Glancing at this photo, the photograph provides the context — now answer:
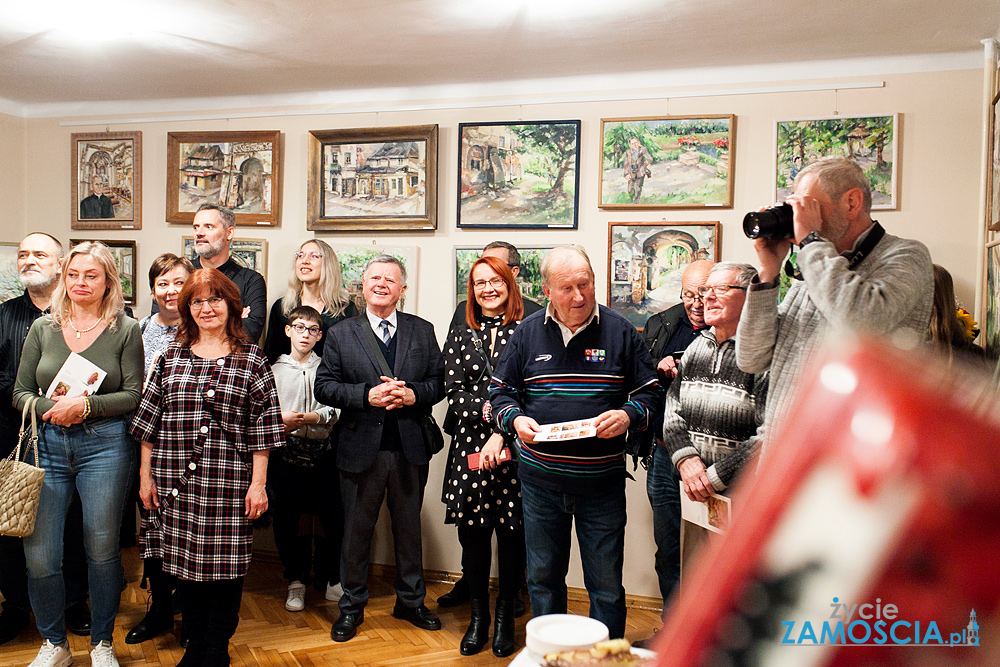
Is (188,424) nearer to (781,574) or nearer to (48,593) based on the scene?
(48,593)

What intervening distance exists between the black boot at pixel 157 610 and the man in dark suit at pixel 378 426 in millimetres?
805

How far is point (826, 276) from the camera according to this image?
1.66 meters

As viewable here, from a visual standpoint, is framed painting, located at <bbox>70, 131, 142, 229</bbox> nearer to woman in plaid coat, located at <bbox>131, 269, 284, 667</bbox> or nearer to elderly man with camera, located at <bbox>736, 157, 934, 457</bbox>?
woman in plaid coat, located at <bbox>131, 269, 284, 667</bbox>

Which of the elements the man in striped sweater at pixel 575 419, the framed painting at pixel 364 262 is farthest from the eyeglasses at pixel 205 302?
the framed painting at pixel 364 262

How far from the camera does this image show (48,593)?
10.3ft

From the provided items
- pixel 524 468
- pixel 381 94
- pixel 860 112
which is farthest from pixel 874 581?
pixel 381 94

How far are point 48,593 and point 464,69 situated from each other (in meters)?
3.32

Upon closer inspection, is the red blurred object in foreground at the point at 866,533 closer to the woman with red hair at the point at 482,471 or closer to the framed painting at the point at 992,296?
the woman with red hair at the point at 482,471

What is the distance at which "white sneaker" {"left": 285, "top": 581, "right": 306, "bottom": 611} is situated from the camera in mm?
4078

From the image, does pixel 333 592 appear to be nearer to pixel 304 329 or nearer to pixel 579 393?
pixel 304 329

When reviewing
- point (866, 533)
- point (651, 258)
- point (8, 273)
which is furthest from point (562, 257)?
point (8, 273)

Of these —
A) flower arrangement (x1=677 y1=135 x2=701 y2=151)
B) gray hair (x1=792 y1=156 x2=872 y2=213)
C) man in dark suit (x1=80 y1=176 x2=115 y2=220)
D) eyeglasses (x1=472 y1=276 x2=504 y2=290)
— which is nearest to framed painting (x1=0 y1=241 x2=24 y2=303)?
man in dark suit (x1=80 y1=176 x2=115 y2=220)

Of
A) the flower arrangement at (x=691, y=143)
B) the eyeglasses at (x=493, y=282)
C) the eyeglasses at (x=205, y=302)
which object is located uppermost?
the flower arrangement at (x=691, y=143)

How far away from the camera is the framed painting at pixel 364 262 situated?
474cm
